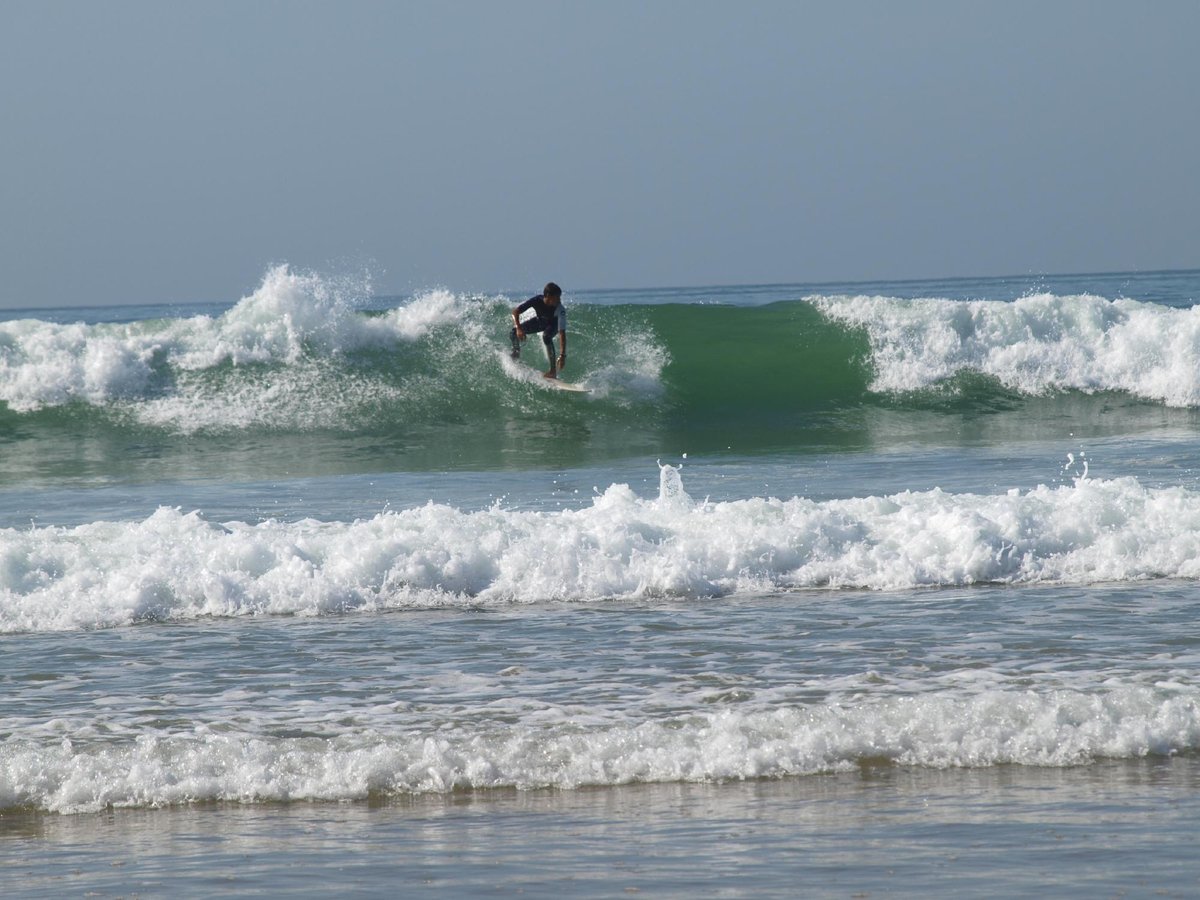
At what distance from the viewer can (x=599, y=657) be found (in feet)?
21.6

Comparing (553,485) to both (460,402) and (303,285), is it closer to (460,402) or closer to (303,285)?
(460,402)

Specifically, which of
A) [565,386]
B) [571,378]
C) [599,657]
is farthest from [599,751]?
[571,378]

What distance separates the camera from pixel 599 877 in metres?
3.92

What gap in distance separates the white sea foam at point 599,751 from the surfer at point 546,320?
36.9 ft

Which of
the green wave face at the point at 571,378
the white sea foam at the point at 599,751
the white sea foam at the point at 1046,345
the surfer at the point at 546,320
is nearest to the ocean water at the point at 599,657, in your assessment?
the white sea foam at the point at 599,751

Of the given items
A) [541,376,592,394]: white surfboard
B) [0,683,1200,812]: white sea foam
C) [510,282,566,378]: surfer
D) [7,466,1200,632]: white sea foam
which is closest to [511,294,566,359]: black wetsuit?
[510,282,566,378]: surfer

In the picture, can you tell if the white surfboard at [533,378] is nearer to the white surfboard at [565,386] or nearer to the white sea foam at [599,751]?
the white surfboard at [565,386]

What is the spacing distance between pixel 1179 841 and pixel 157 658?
4.80 metres

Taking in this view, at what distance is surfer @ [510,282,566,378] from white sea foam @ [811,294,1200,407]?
4.84 metres

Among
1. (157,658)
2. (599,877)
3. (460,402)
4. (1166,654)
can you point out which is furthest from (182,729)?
(460,402)

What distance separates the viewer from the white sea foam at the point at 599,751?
4.97 metres

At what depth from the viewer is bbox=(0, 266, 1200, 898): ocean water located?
4223 mm

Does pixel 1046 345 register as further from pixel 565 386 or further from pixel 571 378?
pixel 565 386

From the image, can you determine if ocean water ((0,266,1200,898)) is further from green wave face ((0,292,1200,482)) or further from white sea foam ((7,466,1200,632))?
green wave face ((0,292,1200,482))
